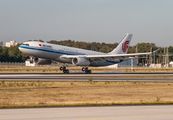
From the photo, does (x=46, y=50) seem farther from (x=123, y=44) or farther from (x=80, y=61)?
(x=123, y=44)

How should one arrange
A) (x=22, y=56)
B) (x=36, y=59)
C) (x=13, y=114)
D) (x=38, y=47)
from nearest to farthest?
(x=13, y=114) < (x=38, y=47) < (x=36, y=59) < (x=22, y=56)

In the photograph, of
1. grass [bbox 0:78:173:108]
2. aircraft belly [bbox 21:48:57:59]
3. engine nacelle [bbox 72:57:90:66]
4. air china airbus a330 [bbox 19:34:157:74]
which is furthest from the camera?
engine nacelle [bbox 72:57:90:66]

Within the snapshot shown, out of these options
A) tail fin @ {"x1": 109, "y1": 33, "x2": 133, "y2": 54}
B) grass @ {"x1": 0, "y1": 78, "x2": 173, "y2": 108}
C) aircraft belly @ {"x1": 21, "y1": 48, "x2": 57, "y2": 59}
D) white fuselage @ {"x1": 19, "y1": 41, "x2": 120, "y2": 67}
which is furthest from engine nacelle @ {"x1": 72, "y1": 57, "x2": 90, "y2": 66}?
grass @ {"x1": 0, "y1": 78, "x2": 173, "y2": 108}

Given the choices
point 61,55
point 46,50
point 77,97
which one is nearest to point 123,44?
point 61,55

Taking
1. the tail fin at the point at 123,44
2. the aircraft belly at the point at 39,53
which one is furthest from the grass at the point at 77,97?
the tail fin at the point at 123,44

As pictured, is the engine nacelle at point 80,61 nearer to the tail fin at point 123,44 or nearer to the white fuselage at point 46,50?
the white fuselage at point 46,50

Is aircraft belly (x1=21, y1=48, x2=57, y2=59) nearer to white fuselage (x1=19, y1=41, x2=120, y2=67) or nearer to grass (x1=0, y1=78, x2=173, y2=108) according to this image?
white fuselage (x1=19, y1=41, x2=120, y2=67)

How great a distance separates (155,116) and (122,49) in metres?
54.4

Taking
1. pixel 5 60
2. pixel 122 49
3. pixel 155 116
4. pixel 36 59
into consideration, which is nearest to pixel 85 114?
pixel 155 116

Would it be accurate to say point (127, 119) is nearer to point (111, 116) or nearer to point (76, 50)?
point (111, 116)

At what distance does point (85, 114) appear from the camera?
1310cm

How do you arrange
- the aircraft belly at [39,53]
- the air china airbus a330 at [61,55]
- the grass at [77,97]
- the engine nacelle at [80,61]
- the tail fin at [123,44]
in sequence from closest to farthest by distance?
the grass at [77,97], the aircraft belly at [39,53], the air china airbus a330 at [61,55], the engine nacelle at [80,61], the tail fin at [123,44]

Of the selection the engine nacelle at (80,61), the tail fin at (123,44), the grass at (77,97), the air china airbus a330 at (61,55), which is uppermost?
the tail fin at (123,44)

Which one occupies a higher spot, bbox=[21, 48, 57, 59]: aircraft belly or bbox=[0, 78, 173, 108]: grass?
bbox=[21, 48, 57, 59]: aircraft belly
